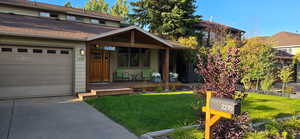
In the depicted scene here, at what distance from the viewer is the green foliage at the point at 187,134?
3.29 m

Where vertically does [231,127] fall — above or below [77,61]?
below

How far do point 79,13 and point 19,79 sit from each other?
7.40 m

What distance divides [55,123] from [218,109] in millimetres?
3833

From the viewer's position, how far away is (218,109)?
8.23ft

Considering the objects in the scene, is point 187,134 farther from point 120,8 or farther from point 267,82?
point 120,8

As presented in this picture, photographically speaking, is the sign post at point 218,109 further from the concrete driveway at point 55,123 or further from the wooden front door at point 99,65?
the wooden front door at point 99,65

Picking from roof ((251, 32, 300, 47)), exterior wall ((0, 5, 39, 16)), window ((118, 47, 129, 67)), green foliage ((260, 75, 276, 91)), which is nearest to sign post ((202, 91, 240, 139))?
window ((118, 47, 129, 67))

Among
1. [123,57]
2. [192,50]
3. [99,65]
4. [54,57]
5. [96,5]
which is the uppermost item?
[96,5]

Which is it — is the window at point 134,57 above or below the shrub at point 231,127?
above

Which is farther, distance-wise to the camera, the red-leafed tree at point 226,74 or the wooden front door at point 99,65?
the wooden front door at point 99,65

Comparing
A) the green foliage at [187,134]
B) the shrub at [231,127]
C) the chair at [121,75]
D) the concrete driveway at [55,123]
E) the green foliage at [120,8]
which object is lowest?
the concrete driveway at [55,123]

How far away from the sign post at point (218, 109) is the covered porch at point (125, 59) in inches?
242

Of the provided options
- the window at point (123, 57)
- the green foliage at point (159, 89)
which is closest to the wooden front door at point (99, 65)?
the window at point (123, 57)

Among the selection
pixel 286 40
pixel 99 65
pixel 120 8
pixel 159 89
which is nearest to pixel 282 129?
pixel 159 89
